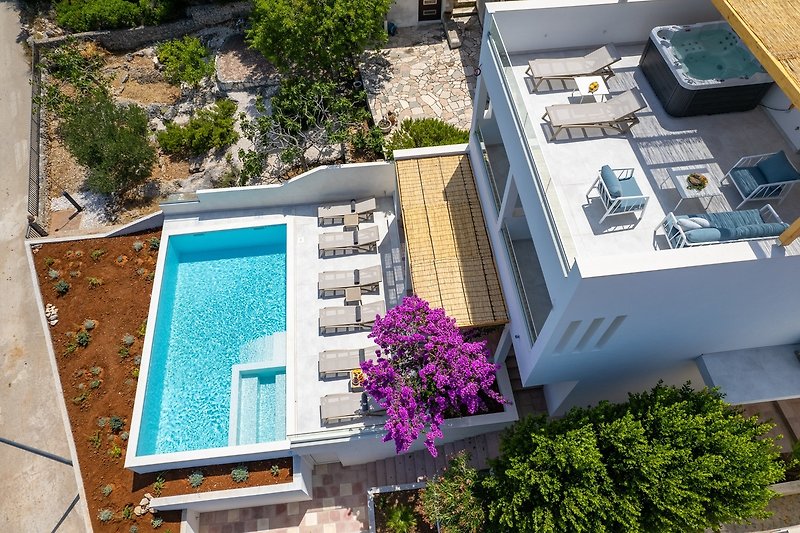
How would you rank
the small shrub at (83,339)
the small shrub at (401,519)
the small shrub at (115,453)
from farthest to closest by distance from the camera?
the small shrub at (83,339) → the small shrub at (115,453) → the small shrub at (401,519)

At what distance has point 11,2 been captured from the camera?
92.6 feet

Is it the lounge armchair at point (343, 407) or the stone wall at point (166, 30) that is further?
the stone wall at point (166, 30)

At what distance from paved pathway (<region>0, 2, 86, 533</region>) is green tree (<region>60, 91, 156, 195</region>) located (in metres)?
4.16

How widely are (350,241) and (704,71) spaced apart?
12456mm

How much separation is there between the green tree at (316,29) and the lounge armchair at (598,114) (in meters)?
12.1

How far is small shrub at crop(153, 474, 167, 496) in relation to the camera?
15.0 metres

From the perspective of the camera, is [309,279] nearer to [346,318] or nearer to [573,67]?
[346,318]

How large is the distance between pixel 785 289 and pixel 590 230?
4.16m

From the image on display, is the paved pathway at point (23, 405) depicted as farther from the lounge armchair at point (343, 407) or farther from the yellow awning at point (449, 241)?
the yellow awning at point (449, 241)

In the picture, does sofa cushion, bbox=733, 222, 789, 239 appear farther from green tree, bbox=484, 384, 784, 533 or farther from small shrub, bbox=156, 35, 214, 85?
small shrub, bbox=156, 35, 214, 85

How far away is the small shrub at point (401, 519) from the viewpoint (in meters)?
14.2

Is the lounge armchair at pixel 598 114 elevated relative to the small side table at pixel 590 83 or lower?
lower

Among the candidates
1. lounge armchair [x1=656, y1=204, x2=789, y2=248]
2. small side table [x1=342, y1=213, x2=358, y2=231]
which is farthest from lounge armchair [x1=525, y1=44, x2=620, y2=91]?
small side table [x1=342, y1=213, x2=358, y2=231]

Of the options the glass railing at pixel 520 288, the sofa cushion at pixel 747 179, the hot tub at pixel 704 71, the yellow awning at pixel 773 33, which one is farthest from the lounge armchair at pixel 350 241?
the yellow awning at pixel 773 33
